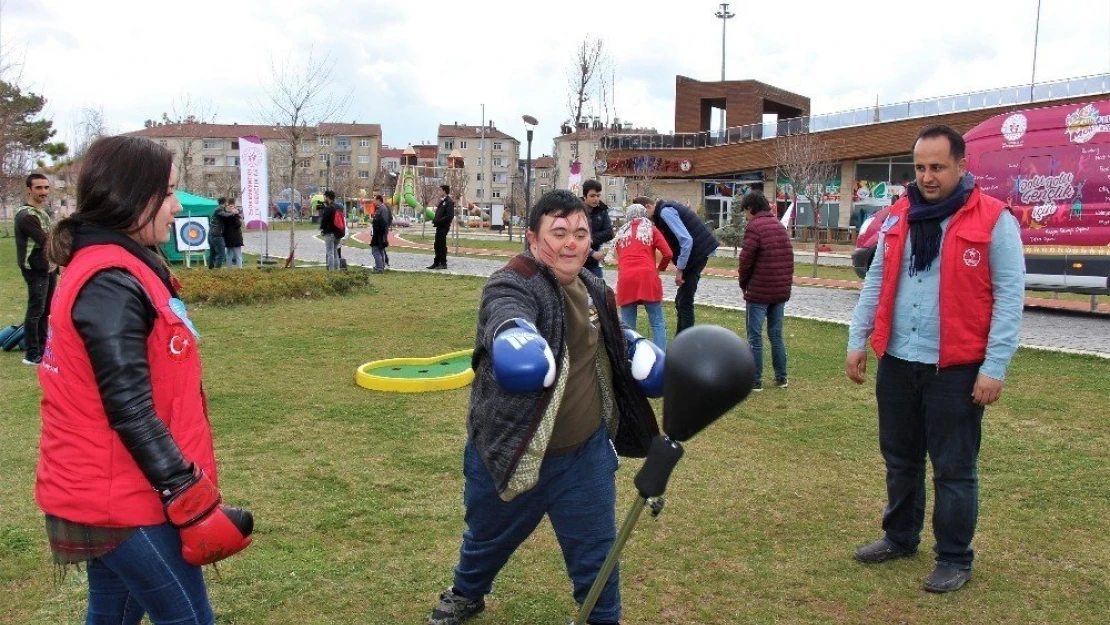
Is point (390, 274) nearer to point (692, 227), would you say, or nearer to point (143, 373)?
point (692, 227)

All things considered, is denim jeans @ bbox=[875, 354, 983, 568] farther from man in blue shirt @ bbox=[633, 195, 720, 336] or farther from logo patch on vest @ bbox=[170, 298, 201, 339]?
man in blue shirt @ bbox=[633, 195, 720, 336]

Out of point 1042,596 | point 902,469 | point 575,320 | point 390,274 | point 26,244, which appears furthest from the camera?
point 390,274

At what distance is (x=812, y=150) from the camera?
36438 millimetres

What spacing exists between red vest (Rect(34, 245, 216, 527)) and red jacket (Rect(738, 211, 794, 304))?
624 centimetres

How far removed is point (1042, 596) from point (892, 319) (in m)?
1.42

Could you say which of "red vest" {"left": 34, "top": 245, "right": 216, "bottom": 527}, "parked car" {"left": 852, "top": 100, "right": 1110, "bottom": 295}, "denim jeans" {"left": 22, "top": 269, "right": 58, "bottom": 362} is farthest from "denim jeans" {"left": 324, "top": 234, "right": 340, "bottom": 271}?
"red vest" {"left": 34, "top": 245, "right": 216, "bottom": 527}

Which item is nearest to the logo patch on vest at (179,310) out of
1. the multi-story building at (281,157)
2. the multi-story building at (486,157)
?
the multi-story building at (281,157)

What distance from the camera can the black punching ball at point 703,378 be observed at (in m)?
2.42

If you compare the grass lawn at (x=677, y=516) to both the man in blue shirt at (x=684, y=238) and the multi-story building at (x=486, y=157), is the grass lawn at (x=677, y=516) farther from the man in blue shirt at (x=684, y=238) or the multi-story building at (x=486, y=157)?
the multi-story building at (x=486, y=157)

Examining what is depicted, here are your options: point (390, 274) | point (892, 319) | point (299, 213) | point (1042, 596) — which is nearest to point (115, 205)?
point (892, 319)

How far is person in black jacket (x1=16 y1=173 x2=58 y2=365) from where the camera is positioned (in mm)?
8344

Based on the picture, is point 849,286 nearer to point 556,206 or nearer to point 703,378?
point 556,206

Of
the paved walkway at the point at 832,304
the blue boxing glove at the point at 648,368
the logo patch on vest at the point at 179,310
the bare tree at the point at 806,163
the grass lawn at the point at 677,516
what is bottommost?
the grass lawn at the point at 677,516

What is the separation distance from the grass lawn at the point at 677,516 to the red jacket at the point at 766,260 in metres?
0.94
